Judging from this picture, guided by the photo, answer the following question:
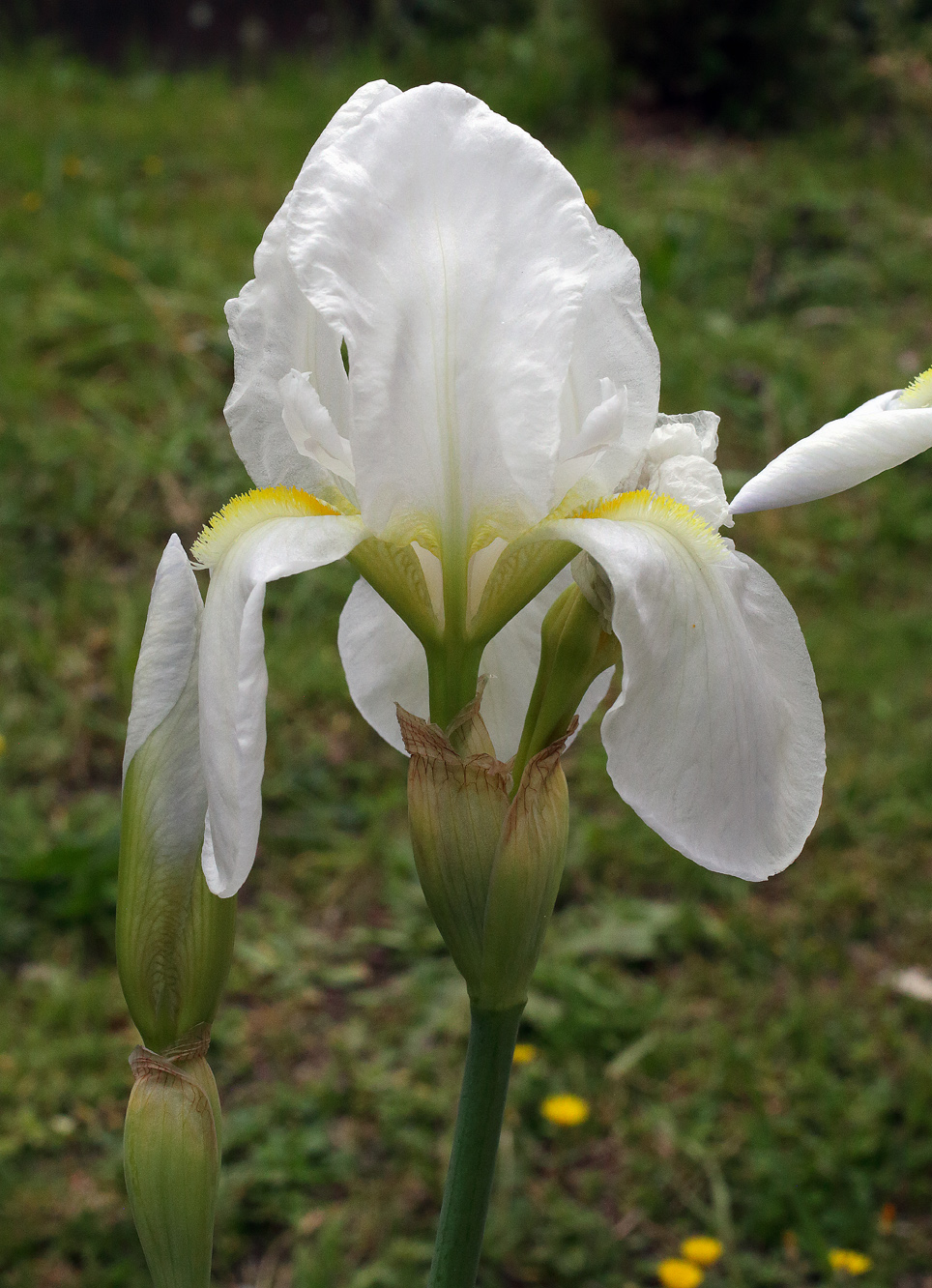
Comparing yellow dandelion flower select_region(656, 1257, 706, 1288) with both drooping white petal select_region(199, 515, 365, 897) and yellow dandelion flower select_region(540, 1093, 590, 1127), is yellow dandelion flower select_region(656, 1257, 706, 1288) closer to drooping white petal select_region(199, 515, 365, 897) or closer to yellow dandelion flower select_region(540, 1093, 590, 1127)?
yellow dandelion flower select_region(540, 1093, 590, 1127)

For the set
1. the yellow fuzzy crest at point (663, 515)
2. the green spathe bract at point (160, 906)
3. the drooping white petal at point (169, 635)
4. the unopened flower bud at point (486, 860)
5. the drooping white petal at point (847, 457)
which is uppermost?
the drooping white petal at point (847, 457)

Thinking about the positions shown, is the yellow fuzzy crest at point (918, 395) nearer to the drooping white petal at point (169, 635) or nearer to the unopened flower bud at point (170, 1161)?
the drooping white petal at point (169, 635)

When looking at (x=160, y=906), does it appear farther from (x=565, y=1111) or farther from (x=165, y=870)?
(x=565, y=1111)

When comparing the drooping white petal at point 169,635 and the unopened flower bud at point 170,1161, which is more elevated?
the drooping white petal at point 169,635

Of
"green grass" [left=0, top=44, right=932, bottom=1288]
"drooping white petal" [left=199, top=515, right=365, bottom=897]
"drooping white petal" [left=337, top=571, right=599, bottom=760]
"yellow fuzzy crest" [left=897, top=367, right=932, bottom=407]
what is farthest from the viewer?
"green grass" [left=0, top=44, right=932, bottom=1288]

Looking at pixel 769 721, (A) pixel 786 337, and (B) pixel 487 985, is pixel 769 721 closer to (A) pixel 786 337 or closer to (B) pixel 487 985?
(B) pixel 487 985

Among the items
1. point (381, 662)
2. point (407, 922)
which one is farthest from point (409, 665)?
point (407, 922)

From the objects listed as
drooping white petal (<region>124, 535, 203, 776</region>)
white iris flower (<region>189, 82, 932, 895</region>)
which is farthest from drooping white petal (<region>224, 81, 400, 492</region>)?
drooping white petal (<region>124, 535, 203, 776</region>)

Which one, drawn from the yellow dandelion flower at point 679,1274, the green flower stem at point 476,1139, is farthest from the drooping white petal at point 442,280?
the yellow dandelion flower at point 679,1274
